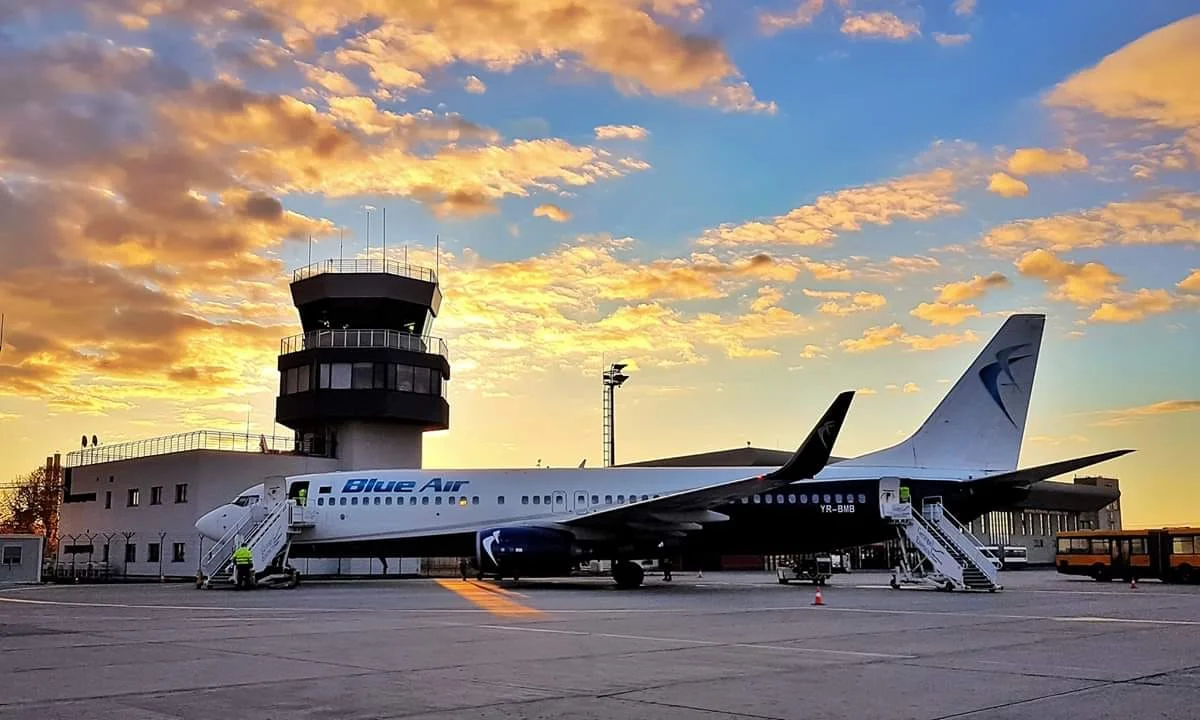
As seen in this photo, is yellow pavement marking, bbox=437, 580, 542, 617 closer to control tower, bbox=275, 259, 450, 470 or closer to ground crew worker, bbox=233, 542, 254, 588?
ground crew worker, bbox=233, 542, 254, 588

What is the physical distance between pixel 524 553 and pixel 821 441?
9241 millimetres

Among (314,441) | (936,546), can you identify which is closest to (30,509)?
(314,441)

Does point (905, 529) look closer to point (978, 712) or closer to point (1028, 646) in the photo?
point (1028, 646)

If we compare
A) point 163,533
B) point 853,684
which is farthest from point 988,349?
point 163,533

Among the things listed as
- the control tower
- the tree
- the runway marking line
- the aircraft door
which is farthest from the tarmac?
the tree

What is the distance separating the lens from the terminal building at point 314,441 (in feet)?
168

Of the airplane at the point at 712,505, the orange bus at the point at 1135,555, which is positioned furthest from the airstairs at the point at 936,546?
the orange bus at the point at 1135,555

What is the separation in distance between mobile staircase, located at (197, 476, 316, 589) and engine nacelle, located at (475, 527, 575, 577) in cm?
735

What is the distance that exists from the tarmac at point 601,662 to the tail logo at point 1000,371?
12411mm

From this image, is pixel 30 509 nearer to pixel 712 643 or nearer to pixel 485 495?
pixel 485 495

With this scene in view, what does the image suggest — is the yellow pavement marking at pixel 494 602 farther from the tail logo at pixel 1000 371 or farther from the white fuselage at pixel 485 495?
the tail logo at pixel 1000 371

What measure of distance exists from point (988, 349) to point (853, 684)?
26400 mm

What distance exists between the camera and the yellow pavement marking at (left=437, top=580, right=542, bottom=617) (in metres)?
20.8

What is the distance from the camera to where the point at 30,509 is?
108 metres
